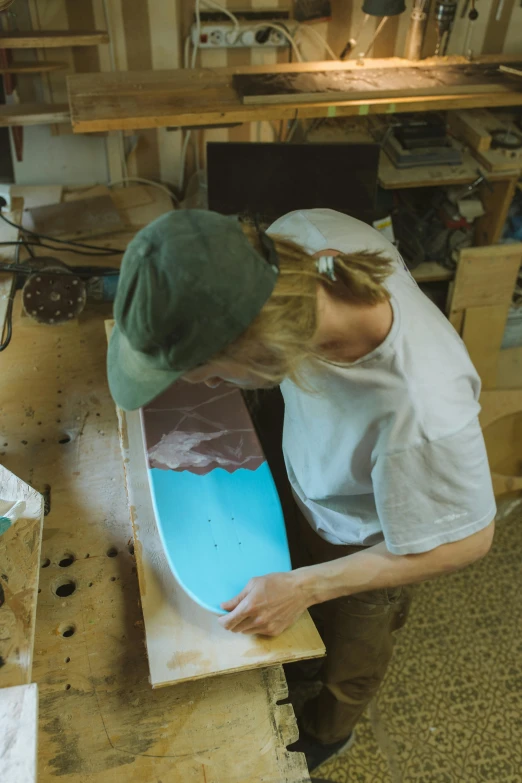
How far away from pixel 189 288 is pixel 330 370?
0.29 metres

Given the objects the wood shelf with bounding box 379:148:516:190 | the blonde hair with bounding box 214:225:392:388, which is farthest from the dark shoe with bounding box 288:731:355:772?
the wood shelf with bounding box 379:148:516:190

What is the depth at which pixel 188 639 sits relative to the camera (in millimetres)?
1068

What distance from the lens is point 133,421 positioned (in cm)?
144

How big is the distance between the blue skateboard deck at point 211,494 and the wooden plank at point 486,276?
42.8 inches

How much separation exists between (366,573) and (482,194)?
160 centimetres

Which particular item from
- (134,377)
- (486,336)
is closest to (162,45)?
(486,336)

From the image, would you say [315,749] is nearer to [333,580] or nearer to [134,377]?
[333,580]

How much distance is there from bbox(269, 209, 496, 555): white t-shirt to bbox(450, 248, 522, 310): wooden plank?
1158mm

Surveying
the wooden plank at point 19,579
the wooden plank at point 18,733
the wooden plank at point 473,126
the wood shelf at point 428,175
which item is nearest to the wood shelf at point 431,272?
the wood shelf at point 428,175

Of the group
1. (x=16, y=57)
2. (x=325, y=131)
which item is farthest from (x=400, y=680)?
(x=16, y=57)

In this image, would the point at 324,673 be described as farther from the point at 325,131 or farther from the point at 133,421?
the point at 325,131

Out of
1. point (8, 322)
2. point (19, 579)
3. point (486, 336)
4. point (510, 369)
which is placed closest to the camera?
point (19, 579)

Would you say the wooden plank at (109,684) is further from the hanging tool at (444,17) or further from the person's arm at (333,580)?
the hanging tool at (444,17)

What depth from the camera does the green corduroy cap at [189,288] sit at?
2.58 ft
